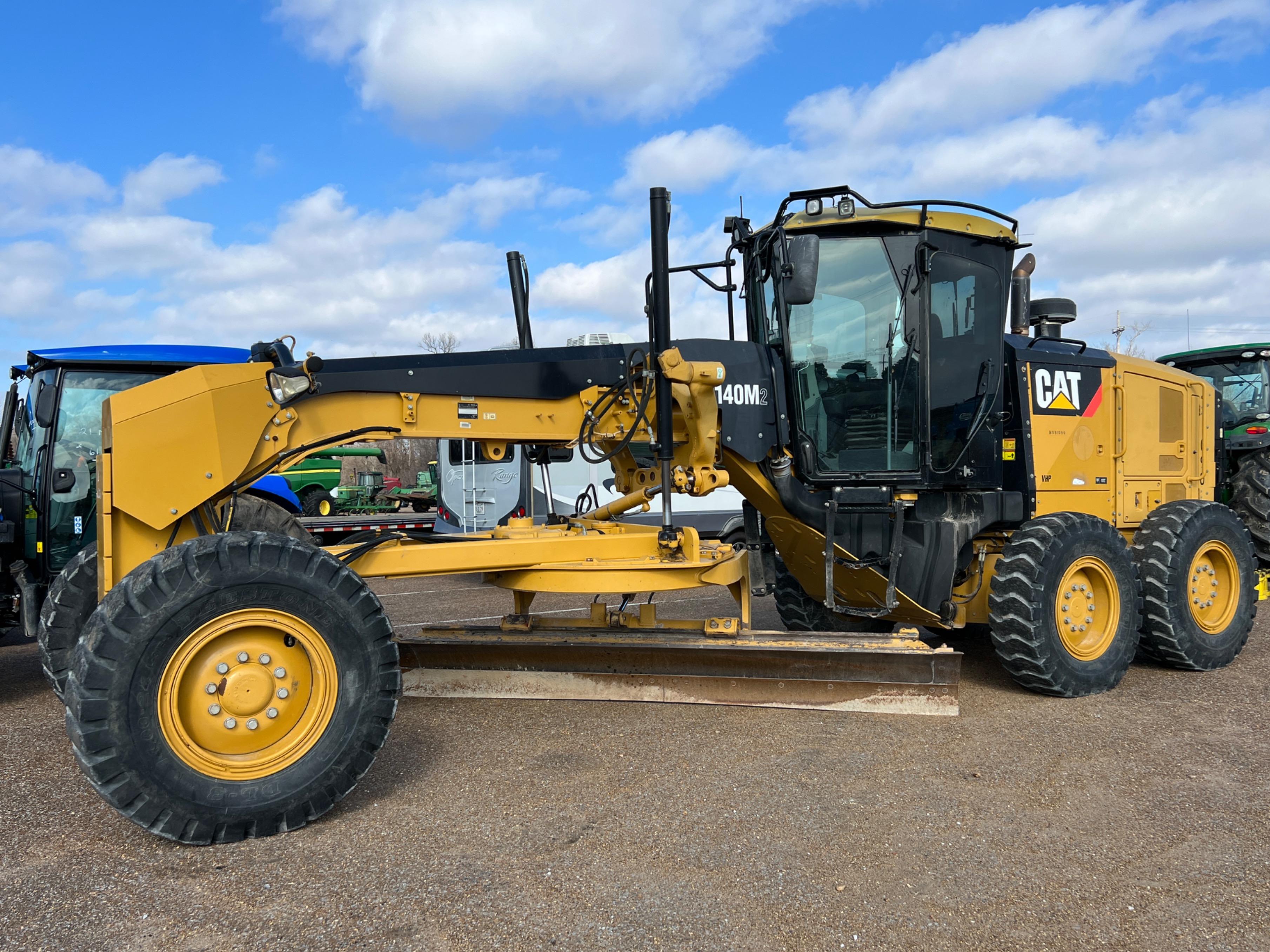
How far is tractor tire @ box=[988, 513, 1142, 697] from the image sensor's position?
5371mm

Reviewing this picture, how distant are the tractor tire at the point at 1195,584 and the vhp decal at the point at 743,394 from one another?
2.81m

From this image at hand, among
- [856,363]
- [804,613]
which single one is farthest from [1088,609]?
[856,363]

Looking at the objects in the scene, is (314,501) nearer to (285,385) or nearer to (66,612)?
(66,612)

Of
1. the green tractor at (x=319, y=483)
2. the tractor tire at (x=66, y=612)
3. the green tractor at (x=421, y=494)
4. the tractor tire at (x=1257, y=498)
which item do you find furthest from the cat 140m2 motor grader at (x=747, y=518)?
the green tractor at (x=319, y=483)

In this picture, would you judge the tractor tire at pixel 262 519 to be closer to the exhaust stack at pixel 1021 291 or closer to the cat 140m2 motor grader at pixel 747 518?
the cat 140m2 motor grader at pixel 747 518

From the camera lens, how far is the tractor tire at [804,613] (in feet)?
22.4

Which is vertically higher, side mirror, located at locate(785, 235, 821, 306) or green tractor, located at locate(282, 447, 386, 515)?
side mirror, located at locate(785, 235, 821, 306)

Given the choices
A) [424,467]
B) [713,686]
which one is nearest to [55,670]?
[713,686]

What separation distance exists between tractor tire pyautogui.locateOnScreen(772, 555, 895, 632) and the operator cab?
56.0 inches

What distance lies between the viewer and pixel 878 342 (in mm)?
5605

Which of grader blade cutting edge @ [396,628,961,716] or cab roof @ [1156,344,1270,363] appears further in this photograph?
cab roof @ [1156,344,1270,363]

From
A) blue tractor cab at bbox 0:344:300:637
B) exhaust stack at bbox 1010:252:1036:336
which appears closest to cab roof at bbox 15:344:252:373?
blue tractor cab at bbox 0:344:300:637

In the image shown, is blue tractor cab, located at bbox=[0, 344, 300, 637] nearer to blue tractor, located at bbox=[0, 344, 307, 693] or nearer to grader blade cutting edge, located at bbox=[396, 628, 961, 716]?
blue tractor, located at bbox=[0, 344, 307, 693]

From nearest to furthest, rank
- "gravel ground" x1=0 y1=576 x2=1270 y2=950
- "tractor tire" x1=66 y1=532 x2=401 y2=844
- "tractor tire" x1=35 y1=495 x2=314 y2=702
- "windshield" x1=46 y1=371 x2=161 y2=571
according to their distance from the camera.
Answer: "gravel ground" x1=0 y1=576 x2=1270 y2=950
"tractor tire" x1=66 y1=532 x2=401 y2=844
"tractor tire" x1=35 y1=495 x2=314 y2=702
"windshield" x1=46 y1=371 x2=161 y2=571
